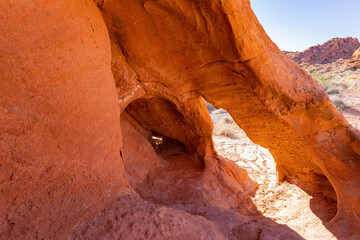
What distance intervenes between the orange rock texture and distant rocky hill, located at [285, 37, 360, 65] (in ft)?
99.8

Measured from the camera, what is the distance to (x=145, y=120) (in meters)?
4.59

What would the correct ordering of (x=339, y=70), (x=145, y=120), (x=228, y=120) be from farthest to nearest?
(x=339, y=70)
(x=228, y=120)
(x=145, y=120)

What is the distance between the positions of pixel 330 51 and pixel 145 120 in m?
33.6

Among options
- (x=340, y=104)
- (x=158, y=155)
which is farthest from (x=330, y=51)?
(x=158, y=155)

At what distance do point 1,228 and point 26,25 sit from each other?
4.08 ft

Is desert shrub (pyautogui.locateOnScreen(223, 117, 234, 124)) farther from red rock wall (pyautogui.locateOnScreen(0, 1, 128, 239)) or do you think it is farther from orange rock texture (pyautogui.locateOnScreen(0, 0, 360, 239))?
red rock wall (pyautogui.locateOnScreen(0, 1, 128, 239))

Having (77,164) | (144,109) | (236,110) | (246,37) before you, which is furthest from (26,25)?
(236,110)

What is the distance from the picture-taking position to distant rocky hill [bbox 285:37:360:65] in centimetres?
2631

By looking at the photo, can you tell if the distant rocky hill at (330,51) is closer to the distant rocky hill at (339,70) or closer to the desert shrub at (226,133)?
the distant rocky hill at (339,70)

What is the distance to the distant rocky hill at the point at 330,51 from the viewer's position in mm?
26312

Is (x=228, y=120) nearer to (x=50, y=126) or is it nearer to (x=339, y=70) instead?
(x=339, y=70)

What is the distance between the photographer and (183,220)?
143cm

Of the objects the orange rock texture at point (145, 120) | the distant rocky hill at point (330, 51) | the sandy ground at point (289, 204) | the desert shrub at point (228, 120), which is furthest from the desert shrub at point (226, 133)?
the distant rocky hill at point (330, 51)

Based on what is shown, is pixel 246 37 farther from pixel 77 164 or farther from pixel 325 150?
pixel 77 164
